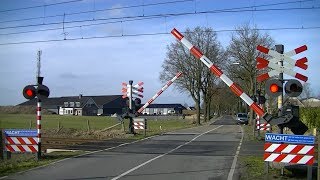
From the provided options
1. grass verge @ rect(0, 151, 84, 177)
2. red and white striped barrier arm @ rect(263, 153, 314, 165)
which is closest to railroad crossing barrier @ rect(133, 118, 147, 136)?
grass verge @ rect(0, 151, 84, 177)

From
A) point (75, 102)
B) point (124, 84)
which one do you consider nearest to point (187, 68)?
point (124, 84)

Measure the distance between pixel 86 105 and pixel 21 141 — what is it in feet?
426

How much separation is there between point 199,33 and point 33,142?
45.9 metres

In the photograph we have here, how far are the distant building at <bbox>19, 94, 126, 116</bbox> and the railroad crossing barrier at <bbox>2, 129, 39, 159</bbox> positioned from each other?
125 m

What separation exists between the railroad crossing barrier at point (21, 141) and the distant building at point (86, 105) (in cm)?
12504

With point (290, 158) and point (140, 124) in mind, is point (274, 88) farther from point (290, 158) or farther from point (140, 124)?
point (140, 124)

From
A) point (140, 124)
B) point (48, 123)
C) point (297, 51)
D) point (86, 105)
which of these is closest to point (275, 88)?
point (297, 51)

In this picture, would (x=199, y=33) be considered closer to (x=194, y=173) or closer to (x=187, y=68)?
(x=187, y=68)

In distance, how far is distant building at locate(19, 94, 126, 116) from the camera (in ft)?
471

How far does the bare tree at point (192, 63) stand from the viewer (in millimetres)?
58834

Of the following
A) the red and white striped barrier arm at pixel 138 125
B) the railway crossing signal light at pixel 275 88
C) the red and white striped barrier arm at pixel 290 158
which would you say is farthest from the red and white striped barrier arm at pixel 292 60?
the red and white striped barrier arm at pixel 138 125

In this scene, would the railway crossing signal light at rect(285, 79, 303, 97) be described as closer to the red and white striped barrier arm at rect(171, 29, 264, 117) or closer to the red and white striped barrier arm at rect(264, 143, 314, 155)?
the red and white striped barrier arm at rect(264, 143, 314, 155)

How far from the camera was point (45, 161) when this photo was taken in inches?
591

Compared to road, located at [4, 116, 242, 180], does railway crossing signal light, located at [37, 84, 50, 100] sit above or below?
above
